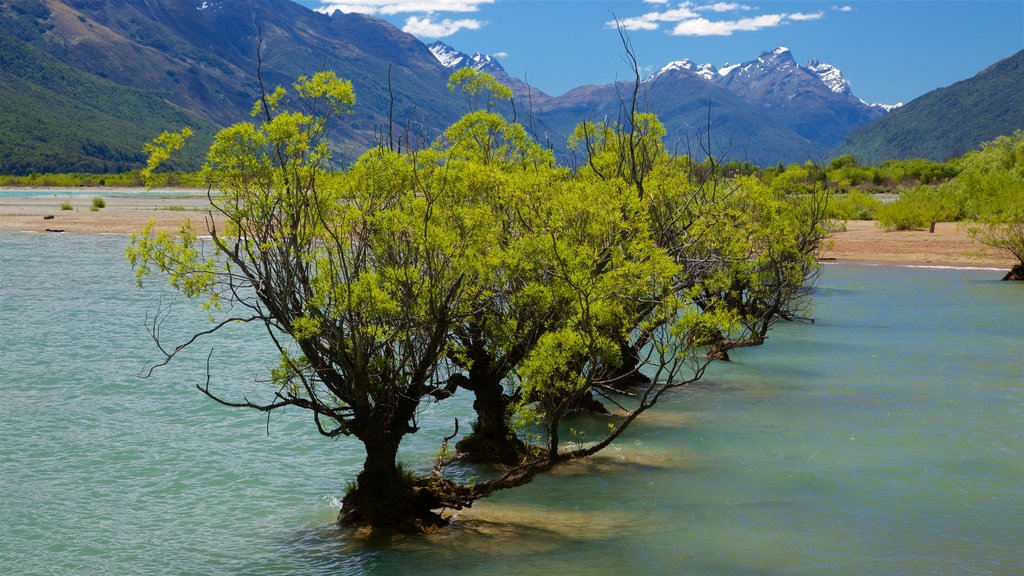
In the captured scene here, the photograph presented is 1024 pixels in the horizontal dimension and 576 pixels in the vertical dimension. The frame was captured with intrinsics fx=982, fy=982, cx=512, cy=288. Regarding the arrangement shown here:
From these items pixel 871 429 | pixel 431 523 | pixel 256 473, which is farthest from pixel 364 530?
pixel 871 429

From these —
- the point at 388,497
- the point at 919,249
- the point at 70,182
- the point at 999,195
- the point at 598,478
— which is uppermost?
the point at 999,195

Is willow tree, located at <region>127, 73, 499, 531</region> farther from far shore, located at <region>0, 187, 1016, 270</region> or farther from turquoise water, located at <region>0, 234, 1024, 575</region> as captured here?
far shore, located at <region>0, 187, 1016, 270</region>

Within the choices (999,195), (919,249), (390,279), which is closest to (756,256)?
(390,279)

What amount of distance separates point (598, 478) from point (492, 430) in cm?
173

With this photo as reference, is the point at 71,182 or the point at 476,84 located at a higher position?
the point at 476,84

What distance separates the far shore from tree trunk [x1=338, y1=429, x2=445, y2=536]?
26149 mm

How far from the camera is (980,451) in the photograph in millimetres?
16109

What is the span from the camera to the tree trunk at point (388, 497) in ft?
38.2

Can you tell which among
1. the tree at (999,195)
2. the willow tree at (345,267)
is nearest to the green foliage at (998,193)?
the tree at (999,195)

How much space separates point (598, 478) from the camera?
47.7 ft

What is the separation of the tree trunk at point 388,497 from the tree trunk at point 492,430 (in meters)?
2.56

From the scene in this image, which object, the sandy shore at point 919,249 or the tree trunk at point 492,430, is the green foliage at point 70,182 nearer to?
the sandy shore at point 919,249

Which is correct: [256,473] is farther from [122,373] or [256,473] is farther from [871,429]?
[871,429]

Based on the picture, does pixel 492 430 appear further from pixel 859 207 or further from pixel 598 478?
pixel 859 207
